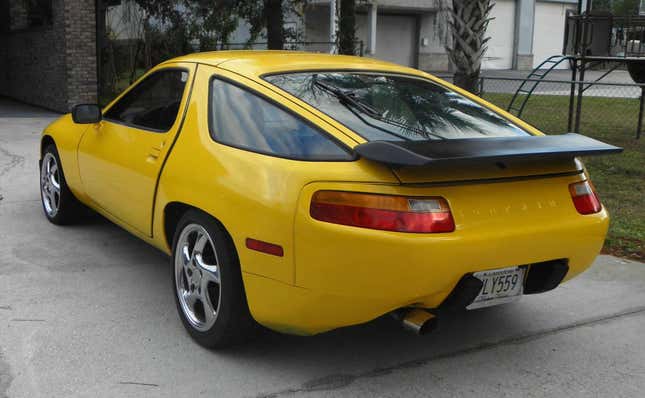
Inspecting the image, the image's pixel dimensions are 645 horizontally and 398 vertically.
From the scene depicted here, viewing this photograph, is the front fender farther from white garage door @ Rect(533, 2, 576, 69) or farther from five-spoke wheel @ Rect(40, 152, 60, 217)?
white garage door @ Rect(533, 2, 576, 69)

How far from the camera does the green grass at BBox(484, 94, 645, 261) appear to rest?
6.18m

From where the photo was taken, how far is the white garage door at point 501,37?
38438 mm

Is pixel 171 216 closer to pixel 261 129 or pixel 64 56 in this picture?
pixel 261 129

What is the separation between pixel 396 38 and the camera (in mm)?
38344

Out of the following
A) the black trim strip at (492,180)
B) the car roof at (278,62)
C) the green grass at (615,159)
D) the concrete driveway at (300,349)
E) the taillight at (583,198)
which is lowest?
the concrete driveway at (300,349)

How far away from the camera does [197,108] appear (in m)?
4.15

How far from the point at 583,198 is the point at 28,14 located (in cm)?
1585

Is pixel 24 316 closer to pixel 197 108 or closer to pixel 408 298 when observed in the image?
pixel 197 108

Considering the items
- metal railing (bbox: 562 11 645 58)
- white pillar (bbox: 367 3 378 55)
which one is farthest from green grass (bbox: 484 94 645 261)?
white pillar (bbox: 367 3 378 55)

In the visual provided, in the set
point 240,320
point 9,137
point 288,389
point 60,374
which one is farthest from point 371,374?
point 9,137

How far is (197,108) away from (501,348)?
6.99 ft

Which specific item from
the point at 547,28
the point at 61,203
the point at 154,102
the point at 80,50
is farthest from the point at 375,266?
the point at 547,28

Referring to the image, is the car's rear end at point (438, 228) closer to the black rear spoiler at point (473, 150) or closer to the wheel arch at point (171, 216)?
the black rear spoiler at point (473, 150)

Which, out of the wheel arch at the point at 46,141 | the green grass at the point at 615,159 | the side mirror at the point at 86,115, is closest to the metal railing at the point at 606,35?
the green grass at the point at 615,159
